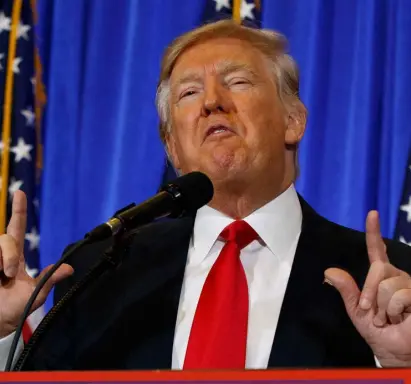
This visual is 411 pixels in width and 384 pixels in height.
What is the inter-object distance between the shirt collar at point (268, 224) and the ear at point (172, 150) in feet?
0.58

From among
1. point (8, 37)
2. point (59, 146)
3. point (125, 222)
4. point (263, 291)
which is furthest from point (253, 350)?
point (8, 37)

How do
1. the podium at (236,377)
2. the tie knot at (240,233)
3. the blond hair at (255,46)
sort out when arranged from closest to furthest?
the podium at (236,377) < the tie knot at (240,233) < the blond hair at (255,46)

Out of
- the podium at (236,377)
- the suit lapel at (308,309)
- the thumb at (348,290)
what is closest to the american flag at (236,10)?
the suit lapel at (308,309)

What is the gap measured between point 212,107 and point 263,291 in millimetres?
366

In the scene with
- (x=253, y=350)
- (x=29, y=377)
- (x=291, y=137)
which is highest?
(x=291, y=137)

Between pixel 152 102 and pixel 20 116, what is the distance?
36 cm

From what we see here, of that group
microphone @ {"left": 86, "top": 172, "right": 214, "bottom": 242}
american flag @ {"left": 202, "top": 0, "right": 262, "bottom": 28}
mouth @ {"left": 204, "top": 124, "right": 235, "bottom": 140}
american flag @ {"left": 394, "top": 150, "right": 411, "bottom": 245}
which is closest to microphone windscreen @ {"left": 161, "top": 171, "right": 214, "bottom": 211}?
microphone @ {"left": 86, "top": 172, "right": 214, "bottom": 242}

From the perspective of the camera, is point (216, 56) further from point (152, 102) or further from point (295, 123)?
point (152, 102)

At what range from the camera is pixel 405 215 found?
68.5 inches

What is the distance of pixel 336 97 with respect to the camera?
190 cm

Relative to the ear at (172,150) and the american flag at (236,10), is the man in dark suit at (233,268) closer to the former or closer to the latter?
the ear at (172,150)

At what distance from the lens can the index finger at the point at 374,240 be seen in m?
1.09

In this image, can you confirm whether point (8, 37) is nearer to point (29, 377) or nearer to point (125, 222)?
point (125, 222)

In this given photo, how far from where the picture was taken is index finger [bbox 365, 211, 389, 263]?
109cm
